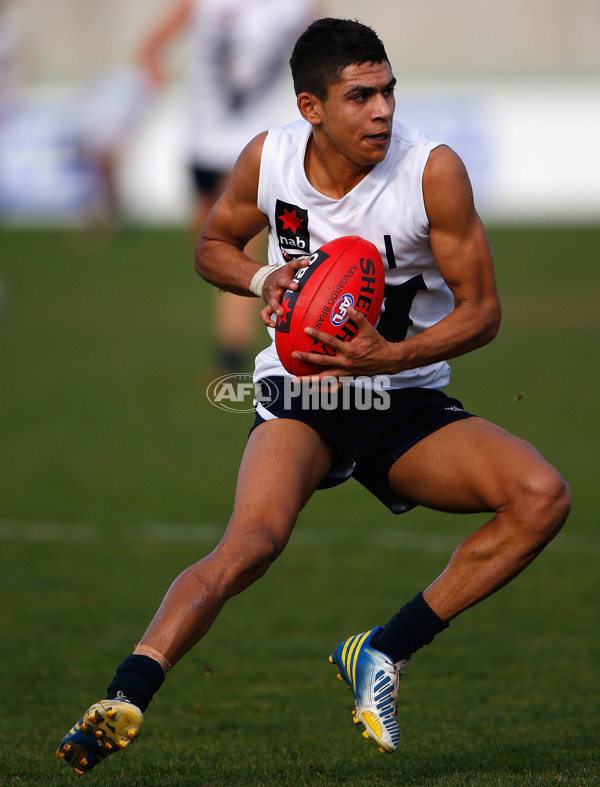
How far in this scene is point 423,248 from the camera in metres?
3.97

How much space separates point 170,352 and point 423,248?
846 centimetres

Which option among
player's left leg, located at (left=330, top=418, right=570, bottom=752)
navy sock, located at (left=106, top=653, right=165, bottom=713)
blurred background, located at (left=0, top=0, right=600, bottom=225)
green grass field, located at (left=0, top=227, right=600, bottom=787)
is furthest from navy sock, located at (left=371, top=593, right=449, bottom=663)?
blurred background, located at (left=0, top=0, right=600, bottom=225)

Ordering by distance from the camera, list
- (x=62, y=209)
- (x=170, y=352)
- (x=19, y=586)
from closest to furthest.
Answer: (x=19, y=586)
(x=170, y=352)
(x=62, y=209)

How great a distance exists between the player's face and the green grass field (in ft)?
3.42

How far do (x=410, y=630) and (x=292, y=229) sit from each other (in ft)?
4.60

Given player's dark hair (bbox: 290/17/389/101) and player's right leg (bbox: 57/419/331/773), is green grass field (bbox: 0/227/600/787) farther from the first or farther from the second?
player's dark hair (bbox: 290/17/389/101)

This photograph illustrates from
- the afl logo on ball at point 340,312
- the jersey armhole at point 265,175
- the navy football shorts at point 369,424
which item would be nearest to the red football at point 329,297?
the afl logo on ball at point 340,312

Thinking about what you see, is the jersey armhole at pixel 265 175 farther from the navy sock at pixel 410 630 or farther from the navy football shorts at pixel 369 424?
the navy sock at pixel 410 630

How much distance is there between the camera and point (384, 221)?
3.94m

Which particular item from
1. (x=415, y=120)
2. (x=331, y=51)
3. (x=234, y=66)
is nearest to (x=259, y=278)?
(x=331, y=51)

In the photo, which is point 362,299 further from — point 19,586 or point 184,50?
point 184,50

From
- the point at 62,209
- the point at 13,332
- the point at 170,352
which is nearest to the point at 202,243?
the point at 170,352

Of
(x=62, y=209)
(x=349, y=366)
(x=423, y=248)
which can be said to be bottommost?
(x=62, y=209)

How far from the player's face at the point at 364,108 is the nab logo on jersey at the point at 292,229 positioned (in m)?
0.32
